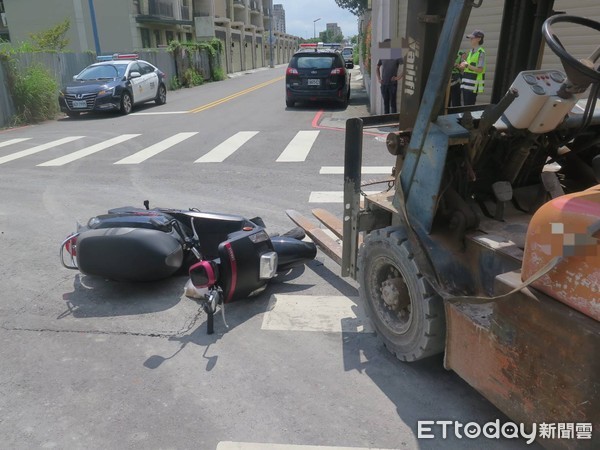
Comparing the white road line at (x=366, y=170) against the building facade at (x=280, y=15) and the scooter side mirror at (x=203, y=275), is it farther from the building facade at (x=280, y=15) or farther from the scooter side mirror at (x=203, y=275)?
the building facade at (x=280, y=15)

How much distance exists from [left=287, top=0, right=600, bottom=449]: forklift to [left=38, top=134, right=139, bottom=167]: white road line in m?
8.08

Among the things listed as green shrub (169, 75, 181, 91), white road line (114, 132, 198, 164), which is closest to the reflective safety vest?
white road line (114, 132, 198, 164)

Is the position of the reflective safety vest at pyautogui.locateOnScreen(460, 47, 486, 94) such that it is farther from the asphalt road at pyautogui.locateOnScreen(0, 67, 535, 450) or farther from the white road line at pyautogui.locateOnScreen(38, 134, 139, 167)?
the white road line at pyautogui.locateOnScreen(38, 134, 139, 167)

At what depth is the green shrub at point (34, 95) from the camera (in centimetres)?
1606

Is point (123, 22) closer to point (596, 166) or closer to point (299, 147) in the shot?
point (299, 147)

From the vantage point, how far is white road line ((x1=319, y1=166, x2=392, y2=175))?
27.7 feet

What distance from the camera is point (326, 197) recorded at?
7.09 meters

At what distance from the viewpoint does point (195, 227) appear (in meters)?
4.44

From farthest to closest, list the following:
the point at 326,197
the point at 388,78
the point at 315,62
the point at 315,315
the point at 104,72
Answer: the point at 104,72 < the point at 315,62 < the point at 388,78 < the point at 326,197 < the point at 315,315

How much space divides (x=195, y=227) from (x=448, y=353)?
2.53m

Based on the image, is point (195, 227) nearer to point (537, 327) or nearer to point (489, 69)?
point (537, 327)

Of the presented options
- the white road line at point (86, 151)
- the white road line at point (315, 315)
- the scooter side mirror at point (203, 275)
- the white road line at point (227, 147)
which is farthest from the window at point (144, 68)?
the scooter side mirror at point (203, 275)

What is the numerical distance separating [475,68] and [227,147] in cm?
522

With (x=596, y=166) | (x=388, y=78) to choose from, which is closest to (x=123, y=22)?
(x=388, y=78)
